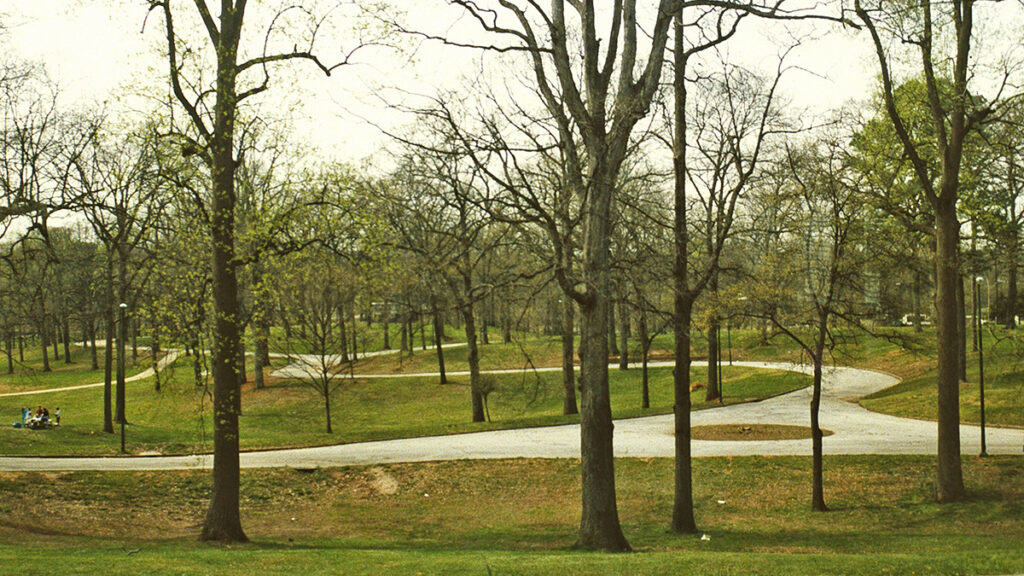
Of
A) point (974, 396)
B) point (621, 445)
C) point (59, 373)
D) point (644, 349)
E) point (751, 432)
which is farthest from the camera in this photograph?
point (59, 373)

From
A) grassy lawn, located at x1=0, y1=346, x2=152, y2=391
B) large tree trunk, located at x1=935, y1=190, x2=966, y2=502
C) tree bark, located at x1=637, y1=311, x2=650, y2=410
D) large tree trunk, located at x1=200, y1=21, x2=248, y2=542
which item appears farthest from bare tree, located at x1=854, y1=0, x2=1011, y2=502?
grassy lawn, located at x1=0, y1=346, x2=152, y2=391

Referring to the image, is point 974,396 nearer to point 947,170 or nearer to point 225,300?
point 947,170

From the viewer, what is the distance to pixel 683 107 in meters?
13.6

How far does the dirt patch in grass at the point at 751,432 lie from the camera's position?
2358 centimetres

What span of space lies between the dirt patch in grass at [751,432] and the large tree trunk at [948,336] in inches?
287

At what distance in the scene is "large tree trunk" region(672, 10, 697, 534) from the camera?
43.2ft

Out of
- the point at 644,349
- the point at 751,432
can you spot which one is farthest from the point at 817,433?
the point at 751,432

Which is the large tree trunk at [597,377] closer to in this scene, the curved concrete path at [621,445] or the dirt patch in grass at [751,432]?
the curved concrete path at [621,445]

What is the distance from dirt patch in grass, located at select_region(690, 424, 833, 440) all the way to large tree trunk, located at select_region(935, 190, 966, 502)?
7282 mm

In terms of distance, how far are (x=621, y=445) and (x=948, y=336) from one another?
31.1 ft

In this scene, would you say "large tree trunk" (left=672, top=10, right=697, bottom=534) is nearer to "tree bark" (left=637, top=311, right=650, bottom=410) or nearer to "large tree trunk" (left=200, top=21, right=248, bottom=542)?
"tree bark" (left=637, top=311, right=650, bottom=410)

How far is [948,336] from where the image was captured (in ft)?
52.2

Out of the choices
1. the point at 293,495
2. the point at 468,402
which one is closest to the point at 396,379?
the point at 468,402

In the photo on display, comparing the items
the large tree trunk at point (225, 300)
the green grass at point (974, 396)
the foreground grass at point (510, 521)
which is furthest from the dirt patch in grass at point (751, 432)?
the large tree trunk at point (225, 300)
